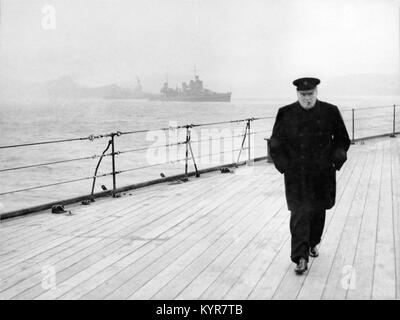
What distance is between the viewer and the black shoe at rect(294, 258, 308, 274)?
11.8 feet

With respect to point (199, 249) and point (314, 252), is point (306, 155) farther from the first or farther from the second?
point (199, 249)

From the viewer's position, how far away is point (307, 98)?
3.55 meters

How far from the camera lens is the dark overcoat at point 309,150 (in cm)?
361

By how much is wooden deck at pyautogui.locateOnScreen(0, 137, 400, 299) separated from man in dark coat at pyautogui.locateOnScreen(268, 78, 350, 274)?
0.34 metres

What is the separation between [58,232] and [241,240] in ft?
5.98

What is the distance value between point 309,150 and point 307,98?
37 cm

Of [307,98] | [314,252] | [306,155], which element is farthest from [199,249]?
[307,98]

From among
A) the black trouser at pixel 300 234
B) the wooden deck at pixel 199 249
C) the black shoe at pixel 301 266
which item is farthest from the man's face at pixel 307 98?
the wooden deck at pixel 199 249

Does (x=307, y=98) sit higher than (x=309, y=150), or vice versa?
(x=307, y=98)

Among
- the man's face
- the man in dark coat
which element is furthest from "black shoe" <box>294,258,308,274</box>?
the man's face

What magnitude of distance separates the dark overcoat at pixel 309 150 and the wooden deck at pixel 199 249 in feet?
1.86

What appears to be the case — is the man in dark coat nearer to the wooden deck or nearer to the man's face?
the man's face
